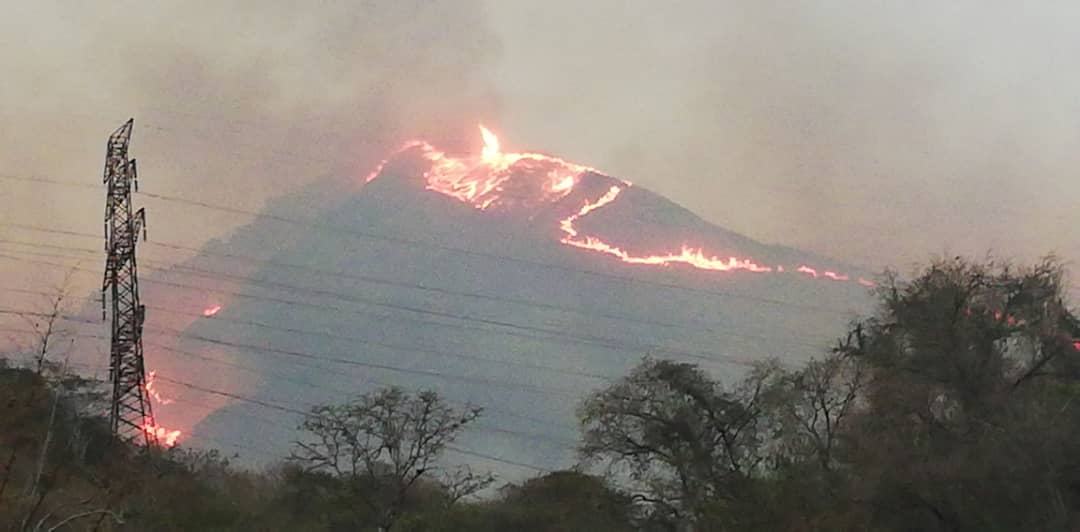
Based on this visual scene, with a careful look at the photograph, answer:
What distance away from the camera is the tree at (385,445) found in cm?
5038

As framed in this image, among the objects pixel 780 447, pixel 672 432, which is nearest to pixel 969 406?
pixel 780 447

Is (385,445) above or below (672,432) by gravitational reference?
below

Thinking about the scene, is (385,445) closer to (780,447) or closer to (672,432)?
(672,432)

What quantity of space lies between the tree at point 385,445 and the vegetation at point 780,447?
0.44 ft

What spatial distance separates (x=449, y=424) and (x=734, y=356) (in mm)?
129555

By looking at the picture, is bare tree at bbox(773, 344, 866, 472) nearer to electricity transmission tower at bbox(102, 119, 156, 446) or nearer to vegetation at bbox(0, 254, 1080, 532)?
vegetation at bbox(0, 254, 1080, 532)

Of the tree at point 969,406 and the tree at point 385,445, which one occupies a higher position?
the tree at point 969,406

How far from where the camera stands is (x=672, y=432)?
42.8 meters

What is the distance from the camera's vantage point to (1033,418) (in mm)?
30656

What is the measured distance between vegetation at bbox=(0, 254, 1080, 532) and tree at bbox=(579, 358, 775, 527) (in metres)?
0.08

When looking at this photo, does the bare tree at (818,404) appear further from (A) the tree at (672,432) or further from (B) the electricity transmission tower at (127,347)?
(B) the electricity transmission tower at (127,347)

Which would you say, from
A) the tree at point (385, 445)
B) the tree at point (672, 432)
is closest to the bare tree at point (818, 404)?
the tree at point (672, 432)

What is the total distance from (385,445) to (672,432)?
58.6ft

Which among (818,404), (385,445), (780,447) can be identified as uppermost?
(818,404)
